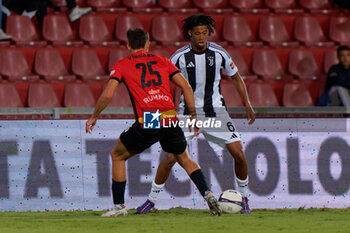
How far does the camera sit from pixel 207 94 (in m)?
6.86

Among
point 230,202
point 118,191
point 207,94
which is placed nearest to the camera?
point 118,191

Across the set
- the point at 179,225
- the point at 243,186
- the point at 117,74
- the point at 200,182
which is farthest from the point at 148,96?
the point at 243,186

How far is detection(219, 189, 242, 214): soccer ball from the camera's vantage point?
6492 millimetres

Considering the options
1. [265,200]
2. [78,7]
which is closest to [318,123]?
[265,200]

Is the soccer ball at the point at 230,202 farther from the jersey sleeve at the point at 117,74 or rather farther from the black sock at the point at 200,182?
the jersey sleeve at the point at 117,74

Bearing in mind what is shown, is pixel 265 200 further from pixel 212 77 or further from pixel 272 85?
pixel 272 85

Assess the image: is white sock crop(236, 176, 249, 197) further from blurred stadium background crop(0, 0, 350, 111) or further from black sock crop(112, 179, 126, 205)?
blurred stadium background crop(0, 0, 350, 111)

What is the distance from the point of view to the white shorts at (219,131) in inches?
265

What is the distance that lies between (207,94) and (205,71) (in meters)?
0.24

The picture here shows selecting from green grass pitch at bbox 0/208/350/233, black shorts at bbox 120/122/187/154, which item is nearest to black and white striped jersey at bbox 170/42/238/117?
black shorts at bbox 120/122/187/154

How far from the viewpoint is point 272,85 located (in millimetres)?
10383

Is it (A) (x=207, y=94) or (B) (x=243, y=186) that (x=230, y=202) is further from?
(A) (x=207, y=94)

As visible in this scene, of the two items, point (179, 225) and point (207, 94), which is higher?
point (207, 94)

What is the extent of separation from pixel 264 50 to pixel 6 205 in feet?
16.9
